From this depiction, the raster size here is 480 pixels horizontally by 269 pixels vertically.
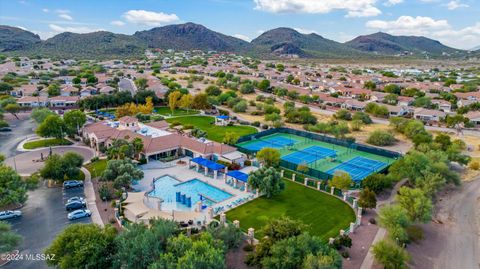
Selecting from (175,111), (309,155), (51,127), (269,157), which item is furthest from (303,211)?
(175,111)

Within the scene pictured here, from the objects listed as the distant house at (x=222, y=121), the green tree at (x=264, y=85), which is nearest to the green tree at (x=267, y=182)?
the distant house at (x=222, y=121)

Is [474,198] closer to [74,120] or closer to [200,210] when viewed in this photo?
[200,210]

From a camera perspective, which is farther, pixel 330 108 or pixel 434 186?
pixel 330 108

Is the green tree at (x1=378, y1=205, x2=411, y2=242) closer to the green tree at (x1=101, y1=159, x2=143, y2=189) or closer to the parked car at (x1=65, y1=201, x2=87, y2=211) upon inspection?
the green tree at (x1=101, y1=159, x2=143, y2=189)

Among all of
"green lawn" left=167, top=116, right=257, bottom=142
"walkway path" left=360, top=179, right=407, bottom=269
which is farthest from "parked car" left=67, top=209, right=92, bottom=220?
"green lawn" left=167, top=116, right=257, bottom=142

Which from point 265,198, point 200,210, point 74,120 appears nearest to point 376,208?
point 265,198

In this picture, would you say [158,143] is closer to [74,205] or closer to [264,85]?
[74,205]

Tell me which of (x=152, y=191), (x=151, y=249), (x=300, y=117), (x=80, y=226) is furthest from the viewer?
(x=300, y=117)
